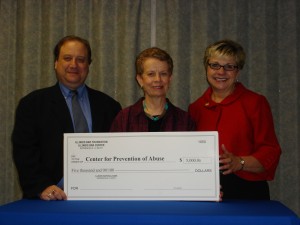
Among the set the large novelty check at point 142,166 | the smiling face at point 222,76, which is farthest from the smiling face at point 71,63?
the smiling face at point 222,76

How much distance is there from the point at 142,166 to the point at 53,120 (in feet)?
2.57

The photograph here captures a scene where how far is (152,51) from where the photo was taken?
2105 millimetres

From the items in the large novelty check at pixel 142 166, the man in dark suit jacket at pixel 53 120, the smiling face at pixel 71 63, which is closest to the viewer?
the large novelty check at pixel 142 166

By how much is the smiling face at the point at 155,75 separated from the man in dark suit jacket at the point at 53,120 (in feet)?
1.49

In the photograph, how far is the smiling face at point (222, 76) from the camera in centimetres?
216

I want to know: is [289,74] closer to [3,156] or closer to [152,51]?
[152,51]

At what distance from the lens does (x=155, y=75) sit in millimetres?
2068

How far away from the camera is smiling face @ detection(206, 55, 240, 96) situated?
2.16 meters

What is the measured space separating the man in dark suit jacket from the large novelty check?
198mm

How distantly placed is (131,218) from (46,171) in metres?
0.99

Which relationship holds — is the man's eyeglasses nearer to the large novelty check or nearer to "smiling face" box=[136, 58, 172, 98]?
"smiling face" box=[136, 58, 172, 98]

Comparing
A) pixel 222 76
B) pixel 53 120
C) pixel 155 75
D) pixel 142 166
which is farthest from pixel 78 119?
pixel 222 76

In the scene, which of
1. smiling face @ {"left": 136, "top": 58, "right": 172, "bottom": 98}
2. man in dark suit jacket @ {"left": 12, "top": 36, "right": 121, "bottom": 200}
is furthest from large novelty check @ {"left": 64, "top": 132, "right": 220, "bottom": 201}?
smiling face @ {"left": 136, "top": 58, "right": 172, "bottom": 98}

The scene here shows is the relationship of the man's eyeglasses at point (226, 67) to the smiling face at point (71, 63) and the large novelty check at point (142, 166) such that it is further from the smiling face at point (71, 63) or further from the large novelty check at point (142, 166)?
the smiling face at point (71, 63)
